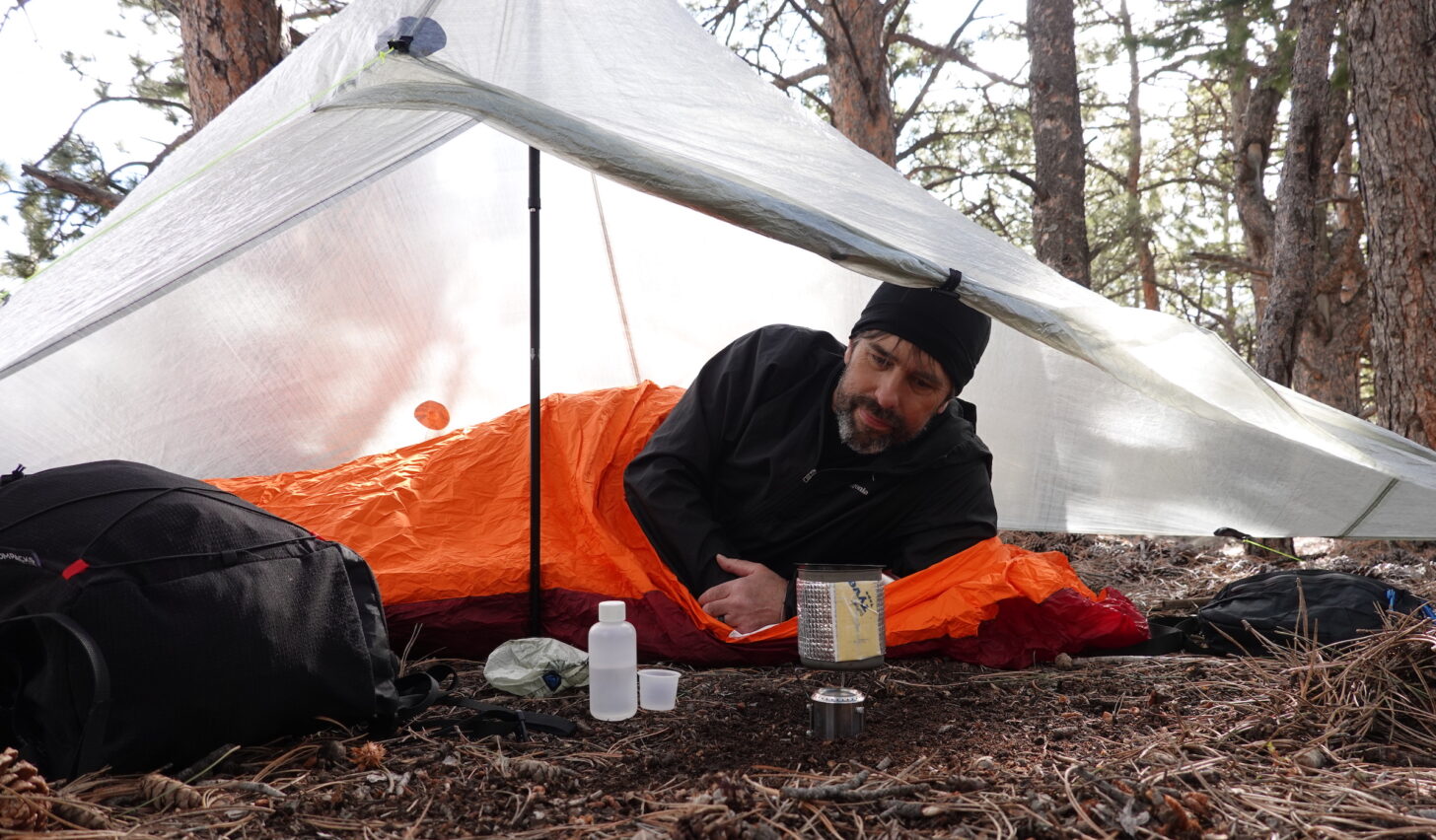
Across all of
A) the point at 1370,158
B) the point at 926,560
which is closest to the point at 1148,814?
the point at 926,560

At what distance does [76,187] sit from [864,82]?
4001mm

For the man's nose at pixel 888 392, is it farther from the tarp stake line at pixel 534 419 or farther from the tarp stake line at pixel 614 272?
the tarp stake line at pixel 614 272

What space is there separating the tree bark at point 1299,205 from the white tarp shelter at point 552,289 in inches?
61.6

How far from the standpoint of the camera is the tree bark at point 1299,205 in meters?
4.00

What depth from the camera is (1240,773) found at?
1.41 meters

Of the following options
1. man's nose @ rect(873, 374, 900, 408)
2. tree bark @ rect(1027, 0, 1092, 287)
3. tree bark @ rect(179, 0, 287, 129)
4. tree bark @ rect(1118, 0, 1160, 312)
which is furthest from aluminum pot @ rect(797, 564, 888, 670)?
tree bark @ rect(1118, 0, 1160, 312)

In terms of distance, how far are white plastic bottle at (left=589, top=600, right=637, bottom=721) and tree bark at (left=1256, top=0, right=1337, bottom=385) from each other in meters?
3.27

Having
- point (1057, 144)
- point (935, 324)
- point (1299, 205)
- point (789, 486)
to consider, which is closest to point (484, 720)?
point (789, 486)

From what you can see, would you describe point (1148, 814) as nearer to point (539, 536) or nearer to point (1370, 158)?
point (539, 536)

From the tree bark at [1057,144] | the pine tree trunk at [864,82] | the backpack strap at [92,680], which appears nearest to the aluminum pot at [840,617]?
the backpack strap at [92,680]

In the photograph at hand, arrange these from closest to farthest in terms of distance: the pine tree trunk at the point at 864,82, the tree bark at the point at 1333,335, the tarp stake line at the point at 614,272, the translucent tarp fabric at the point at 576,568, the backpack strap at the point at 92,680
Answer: the backpack strap at the point at 92,680
the translucent tarp fabric at the point at 576,568
the tarp stake line at the point at 614,272
the pine tree trunk at the point at 864,82
the tree bark at the point at 1333,335

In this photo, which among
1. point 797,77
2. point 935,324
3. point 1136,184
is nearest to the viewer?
point 935,324

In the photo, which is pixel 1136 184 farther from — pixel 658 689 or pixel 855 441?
pixel 658 689

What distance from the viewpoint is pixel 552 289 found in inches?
139
